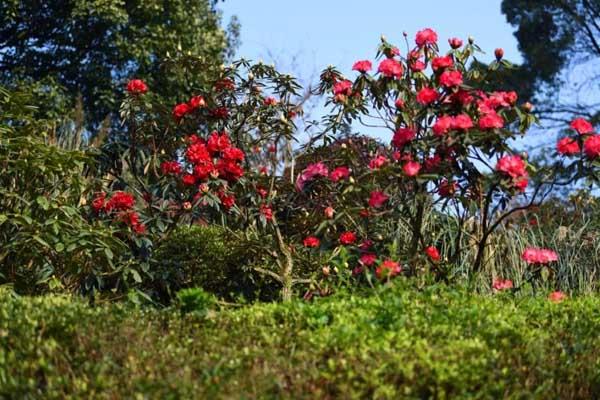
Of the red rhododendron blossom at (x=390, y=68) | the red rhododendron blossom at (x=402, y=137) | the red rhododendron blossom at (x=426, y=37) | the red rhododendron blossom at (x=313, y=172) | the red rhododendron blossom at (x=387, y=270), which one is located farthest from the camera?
the red rhododendron blossom at (x=426, y=37)

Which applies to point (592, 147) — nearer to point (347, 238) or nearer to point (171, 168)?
point (347, 238)

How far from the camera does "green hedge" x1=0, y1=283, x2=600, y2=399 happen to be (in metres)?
2.99

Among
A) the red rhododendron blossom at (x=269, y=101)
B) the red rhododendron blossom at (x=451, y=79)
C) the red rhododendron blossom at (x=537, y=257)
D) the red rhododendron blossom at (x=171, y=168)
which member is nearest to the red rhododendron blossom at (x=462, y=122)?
the red rhododendron blossom at (x=451, y=79)

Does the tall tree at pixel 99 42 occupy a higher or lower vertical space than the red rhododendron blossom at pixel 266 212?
higher

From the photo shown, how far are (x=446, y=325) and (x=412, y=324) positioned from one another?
13 cm

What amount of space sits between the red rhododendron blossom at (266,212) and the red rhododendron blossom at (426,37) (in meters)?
1.27

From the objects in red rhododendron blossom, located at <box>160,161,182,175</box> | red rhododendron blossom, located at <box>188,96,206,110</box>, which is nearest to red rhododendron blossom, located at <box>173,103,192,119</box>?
red rhododendron blossom, located at <box>188,96,206,110</box>

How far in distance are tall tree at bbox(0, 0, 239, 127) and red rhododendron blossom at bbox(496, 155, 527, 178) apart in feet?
32.8

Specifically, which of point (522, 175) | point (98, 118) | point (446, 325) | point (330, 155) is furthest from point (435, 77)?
point (98, 118)

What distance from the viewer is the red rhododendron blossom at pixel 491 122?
14.7 ft

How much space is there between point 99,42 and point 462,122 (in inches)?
442

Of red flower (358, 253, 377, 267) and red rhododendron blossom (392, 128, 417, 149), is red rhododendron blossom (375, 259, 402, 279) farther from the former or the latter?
red rhododendron blossom (392, 128, 417, 149)

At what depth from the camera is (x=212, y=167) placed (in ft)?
16.7

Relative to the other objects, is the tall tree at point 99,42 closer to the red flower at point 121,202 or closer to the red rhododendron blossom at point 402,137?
the red flower at point 121,202
